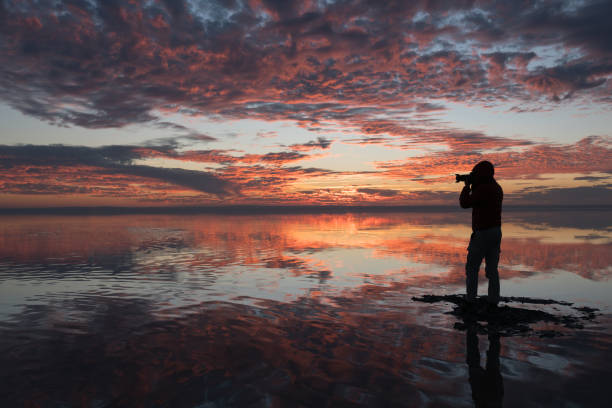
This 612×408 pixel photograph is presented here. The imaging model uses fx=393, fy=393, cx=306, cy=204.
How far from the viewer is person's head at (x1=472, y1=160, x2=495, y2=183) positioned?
9.12 m

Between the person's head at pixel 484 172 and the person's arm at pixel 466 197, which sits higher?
the person's head at pixel 484 172

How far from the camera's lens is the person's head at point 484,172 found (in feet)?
29.9

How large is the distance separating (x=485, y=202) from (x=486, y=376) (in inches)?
178

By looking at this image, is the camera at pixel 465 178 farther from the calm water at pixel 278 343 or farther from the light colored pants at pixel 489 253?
the calm water at pixel 278 343

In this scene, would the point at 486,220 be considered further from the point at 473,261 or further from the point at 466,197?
the point at 473,261

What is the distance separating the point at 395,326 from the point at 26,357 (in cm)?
653

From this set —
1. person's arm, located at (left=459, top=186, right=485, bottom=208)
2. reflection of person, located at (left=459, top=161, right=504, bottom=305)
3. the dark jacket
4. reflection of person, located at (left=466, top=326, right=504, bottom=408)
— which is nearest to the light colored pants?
reflection of person, located at (left=459, top=161, right=504, bottom=305)

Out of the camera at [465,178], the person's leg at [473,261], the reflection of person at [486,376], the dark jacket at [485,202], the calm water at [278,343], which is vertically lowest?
the calm water at [278,343]

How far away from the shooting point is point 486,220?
8938 millimetres

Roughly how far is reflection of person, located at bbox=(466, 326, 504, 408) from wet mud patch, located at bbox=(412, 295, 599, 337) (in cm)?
71

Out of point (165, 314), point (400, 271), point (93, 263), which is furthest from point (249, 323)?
point (93, 263)

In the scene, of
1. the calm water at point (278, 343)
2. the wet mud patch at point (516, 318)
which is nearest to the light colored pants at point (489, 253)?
the wet mud patch at point (516, 318)

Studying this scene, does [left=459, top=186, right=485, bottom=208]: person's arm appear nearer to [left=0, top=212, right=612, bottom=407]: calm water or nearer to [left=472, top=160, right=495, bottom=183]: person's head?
[left=472, top=160, right=495, bottom=183]: person's head

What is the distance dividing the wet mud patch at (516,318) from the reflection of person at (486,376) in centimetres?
71
